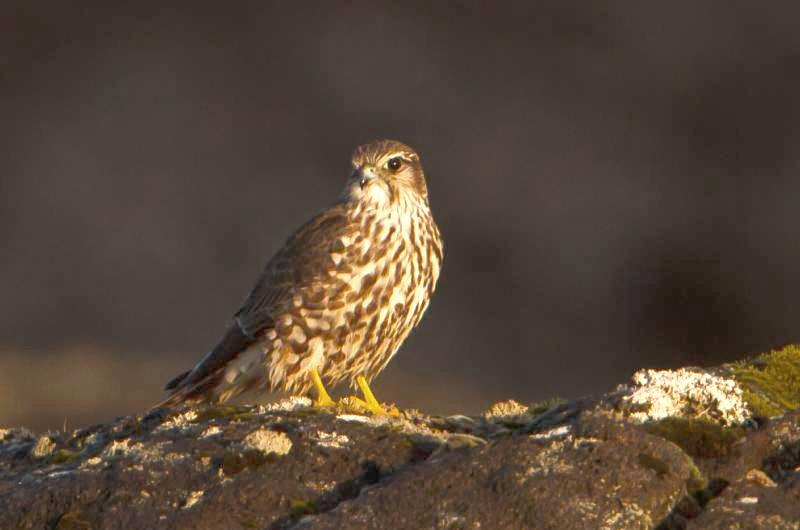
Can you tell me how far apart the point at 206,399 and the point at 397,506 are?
3.19m

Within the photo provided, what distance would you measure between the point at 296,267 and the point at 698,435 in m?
2.80

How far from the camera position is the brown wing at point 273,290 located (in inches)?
214

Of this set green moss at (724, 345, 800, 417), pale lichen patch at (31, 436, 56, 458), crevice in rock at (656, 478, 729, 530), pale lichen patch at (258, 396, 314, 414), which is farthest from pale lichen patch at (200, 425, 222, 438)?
green moss at (724, 345, 800, 417)

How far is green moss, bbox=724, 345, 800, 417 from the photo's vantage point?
3.19 metres

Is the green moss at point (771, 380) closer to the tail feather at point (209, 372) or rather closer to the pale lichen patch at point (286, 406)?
the pale lichen patch at point (286, 406)

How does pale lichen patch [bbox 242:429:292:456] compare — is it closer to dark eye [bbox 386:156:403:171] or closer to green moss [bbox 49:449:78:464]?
green moss [bbox 49:449:78:464]

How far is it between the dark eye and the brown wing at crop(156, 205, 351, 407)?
31 cm

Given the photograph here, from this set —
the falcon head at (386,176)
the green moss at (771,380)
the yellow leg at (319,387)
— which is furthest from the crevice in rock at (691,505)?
the falcon head at (386,176)

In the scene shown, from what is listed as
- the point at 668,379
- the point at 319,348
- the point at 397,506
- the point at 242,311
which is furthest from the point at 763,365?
the point at 242,311

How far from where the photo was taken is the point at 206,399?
18.7ft

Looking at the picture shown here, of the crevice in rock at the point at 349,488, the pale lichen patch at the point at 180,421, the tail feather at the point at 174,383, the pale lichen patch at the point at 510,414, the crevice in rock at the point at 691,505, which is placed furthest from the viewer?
the tail feather at the point at 174,383

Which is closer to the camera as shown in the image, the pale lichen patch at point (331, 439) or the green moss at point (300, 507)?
the green moss at point (300, 507)

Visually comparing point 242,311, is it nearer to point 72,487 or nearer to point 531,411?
point 531,411

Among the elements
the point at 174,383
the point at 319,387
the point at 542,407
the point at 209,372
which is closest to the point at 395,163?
the point at 319,387
